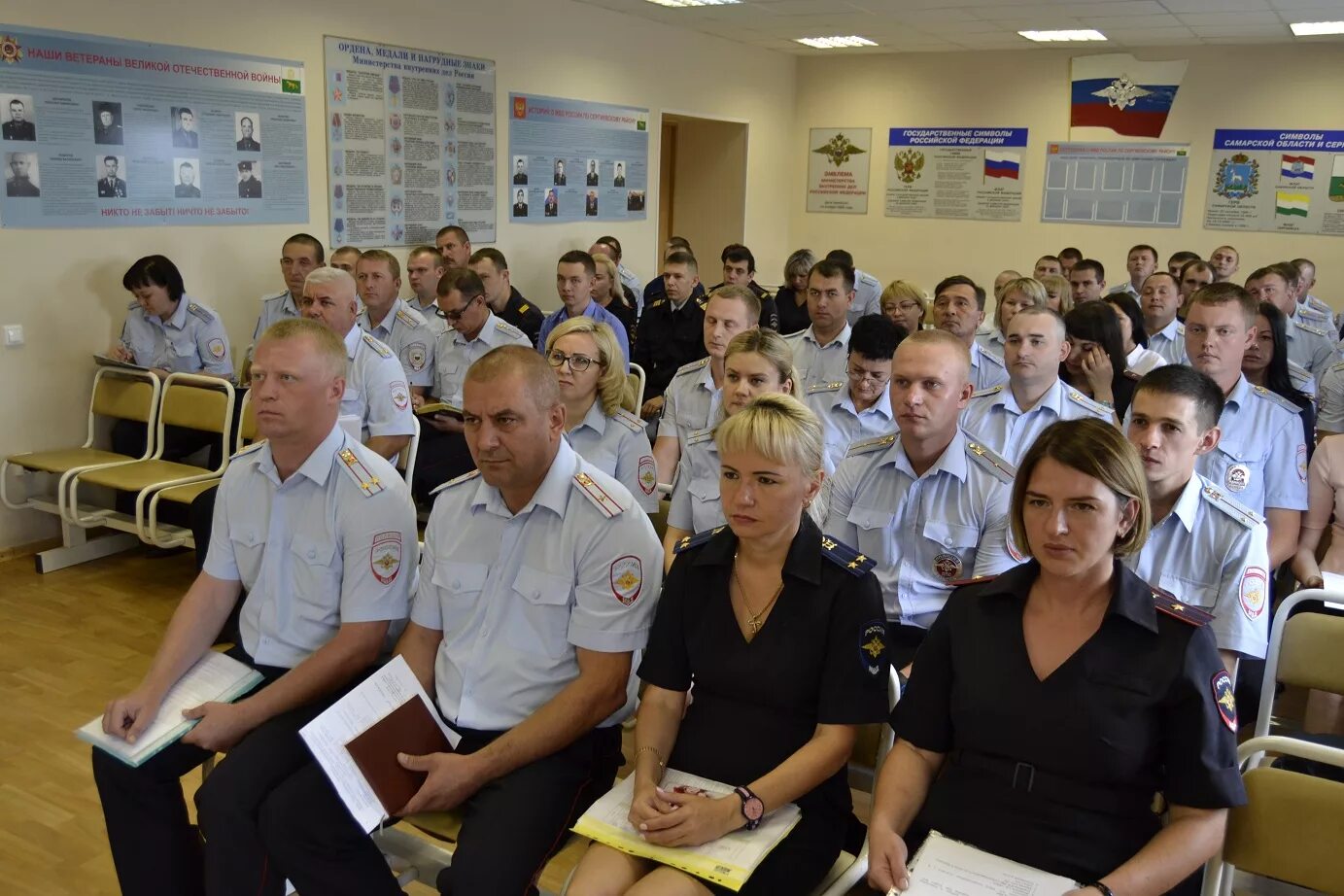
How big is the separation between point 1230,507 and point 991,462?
0.56m

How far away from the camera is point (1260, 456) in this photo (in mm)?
3320

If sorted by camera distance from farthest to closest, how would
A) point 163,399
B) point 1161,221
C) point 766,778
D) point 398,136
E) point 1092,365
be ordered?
point 1161,221, point 398,136, point 163,399, point 1092,365, point 766,778

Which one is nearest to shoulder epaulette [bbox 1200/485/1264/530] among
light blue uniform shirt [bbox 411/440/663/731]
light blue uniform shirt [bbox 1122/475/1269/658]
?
light blue uniform shirt [bbox 1122/475/1269/658]

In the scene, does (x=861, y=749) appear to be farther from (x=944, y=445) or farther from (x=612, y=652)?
(x=944, y=445)

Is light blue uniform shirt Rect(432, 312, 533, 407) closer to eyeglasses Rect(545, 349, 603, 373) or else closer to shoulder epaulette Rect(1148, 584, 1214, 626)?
eyeglasses Rect(545, 349, 603, 373)

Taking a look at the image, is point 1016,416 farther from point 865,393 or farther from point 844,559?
point 844,559

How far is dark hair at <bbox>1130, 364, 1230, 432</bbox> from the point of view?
7.96ft

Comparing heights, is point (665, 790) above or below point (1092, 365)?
below

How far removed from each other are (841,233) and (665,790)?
10.2 metres

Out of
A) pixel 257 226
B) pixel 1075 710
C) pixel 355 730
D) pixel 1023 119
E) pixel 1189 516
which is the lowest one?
pixel 355 730

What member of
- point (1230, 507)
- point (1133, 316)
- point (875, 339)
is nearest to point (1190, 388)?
point (1230, 507)

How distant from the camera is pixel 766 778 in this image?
1759 millimetres

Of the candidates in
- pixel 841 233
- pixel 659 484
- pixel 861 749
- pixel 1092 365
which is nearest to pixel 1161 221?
pixel 841 233

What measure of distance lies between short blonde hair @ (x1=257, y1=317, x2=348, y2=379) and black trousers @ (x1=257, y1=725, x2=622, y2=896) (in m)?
0.92
